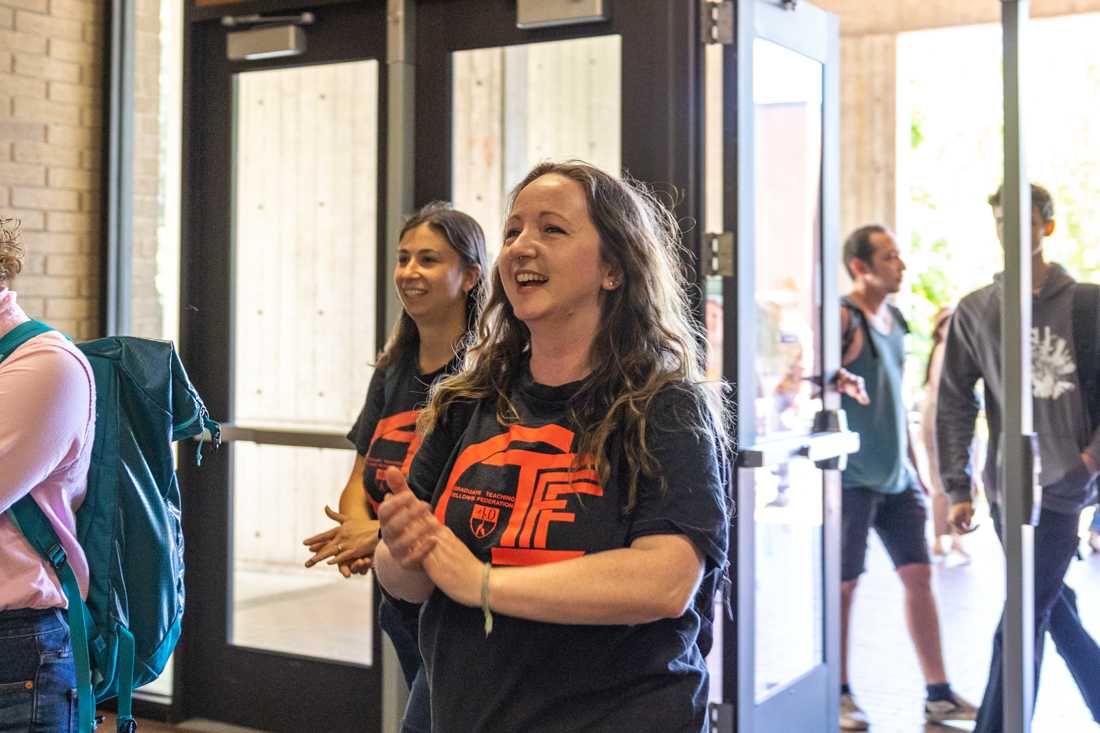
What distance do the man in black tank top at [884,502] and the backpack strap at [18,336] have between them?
2984mm

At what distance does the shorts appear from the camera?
445 centimetres

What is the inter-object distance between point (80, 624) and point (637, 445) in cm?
118

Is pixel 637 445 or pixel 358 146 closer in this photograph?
pixel 637 445

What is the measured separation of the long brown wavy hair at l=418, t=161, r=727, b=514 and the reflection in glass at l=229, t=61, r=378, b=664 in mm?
2228

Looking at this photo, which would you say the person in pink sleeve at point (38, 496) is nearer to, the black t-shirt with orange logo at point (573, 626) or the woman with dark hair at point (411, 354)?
the woman with dark hair at point (411, 354)

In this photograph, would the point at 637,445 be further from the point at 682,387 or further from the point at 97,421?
the point at 97,421

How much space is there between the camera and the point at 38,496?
2139 millimetres

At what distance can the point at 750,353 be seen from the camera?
3.35 m

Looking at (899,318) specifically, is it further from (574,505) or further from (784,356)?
(574,505)

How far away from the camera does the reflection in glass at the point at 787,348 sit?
353 cm

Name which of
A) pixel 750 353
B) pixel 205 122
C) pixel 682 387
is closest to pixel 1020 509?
pixel 750 353

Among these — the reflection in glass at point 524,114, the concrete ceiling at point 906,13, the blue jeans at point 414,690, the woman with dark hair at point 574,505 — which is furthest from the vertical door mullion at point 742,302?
the woman with dark hair at point 574,505

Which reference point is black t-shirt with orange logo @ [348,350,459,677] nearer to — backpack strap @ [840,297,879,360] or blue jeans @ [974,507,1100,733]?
blue jeans @ [974,507,1100,733]

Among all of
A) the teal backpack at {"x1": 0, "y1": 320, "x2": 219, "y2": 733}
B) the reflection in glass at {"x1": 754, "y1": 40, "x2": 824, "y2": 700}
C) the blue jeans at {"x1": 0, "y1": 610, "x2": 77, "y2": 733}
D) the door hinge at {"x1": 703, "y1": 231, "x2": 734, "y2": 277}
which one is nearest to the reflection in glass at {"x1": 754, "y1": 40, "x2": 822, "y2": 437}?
the reflection in glass at {"x1": 754, "y1": 40, "x2": 824, "y2": 700}
